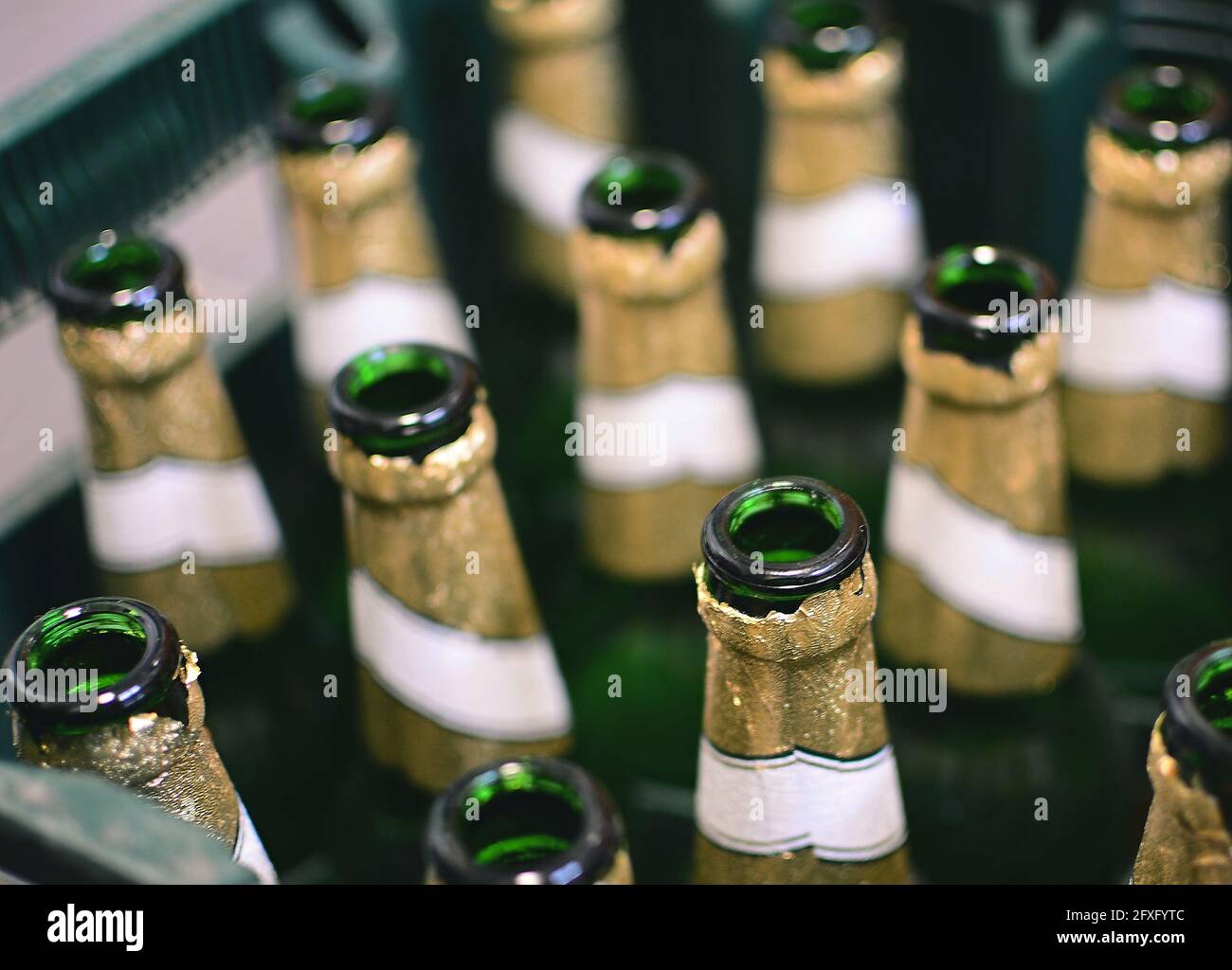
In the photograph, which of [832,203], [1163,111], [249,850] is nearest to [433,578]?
[249,850]

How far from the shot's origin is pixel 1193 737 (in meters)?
0.45

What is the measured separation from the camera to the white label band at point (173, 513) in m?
0.72

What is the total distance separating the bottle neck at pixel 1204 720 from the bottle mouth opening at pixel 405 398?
0.97 ft

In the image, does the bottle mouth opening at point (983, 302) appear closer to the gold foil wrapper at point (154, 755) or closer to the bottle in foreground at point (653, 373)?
the bottle in foreground at point (653, 373)

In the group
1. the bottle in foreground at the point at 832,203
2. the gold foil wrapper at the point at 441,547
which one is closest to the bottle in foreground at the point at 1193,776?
the gold foil wrapper at the point at 441,547

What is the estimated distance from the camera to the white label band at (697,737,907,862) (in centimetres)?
56

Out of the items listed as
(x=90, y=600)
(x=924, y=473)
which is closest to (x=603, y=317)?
(x=924, y=473)

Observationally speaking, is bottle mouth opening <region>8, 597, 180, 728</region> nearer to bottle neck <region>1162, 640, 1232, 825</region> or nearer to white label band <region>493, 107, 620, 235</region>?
bottle neck <region>1162, 640, 1232, 825</region>

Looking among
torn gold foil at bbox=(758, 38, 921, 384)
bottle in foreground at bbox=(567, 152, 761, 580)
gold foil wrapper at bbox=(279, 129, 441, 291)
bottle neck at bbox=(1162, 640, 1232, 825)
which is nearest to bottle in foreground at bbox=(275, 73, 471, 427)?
gold foil wrapper at bbox=(279, 129, 441, 291)

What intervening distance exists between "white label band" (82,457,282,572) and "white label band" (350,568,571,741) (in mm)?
115

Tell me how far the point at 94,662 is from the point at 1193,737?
1.27 feet

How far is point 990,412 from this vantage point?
2.08ft

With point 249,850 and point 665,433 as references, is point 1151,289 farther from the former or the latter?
point 249,850
